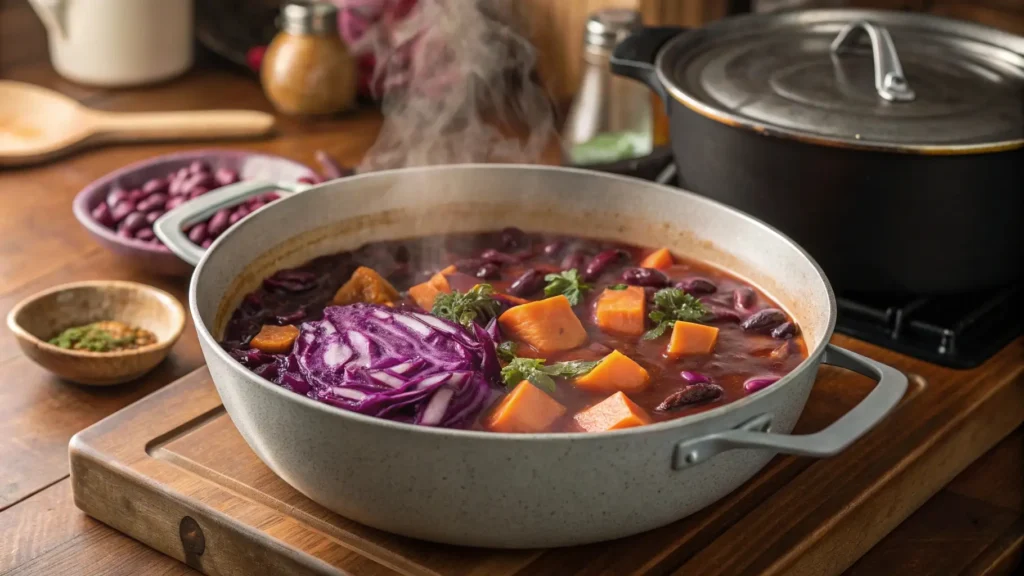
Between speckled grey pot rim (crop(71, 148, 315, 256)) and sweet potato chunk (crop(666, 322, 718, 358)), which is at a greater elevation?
sweet potato chunk (crop(666, 322, 718, 358))

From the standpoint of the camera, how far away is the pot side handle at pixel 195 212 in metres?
1.96

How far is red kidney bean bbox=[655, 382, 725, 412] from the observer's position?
163 centimetres

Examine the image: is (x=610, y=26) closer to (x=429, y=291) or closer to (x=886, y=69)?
(x=886, y=69)

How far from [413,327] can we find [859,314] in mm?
910

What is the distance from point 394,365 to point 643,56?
1.03m

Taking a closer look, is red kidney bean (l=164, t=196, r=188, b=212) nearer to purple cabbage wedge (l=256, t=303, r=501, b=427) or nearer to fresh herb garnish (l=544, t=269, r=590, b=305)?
purple cabbage wedge (l=256, t=303, r=501, b=427)

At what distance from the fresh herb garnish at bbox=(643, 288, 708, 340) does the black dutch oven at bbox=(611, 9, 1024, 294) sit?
29 centimetres

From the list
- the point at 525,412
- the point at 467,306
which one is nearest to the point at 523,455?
the point at 525,412

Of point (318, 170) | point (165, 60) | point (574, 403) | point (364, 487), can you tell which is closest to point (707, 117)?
point (574, 403)

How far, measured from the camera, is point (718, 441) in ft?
4.38

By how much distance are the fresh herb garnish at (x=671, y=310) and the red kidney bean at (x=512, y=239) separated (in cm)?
36

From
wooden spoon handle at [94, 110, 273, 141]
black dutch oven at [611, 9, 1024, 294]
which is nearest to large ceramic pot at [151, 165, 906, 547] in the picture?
black dutch oven at [611, 9, 1024, 294]

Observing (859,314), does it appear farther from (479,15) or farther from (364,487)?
(479,15)

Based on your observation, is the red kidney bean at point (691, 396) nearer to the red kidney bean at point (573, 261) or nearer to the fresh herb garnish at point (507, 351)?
the fresh herb garnish at point (507, 351)
